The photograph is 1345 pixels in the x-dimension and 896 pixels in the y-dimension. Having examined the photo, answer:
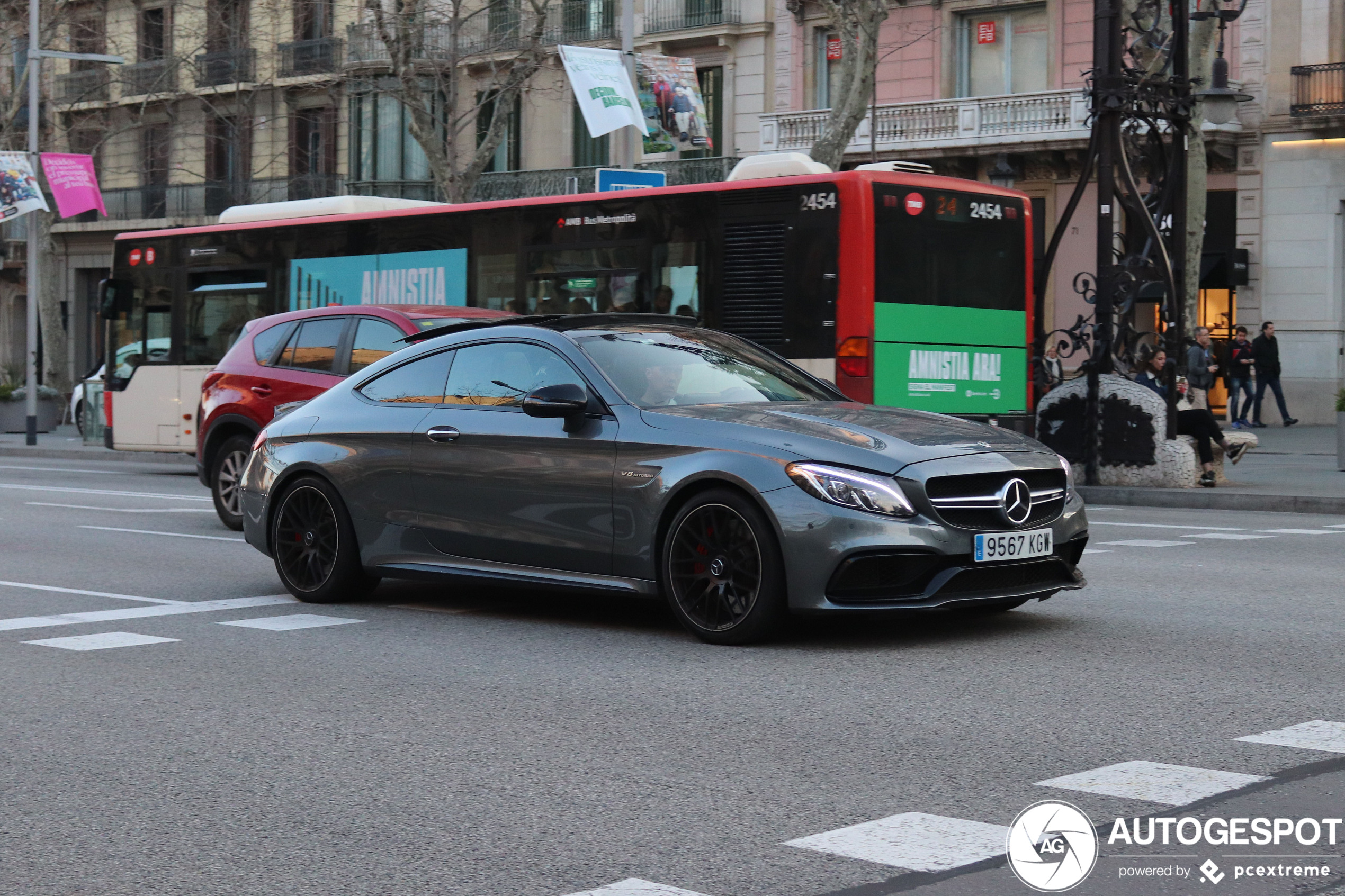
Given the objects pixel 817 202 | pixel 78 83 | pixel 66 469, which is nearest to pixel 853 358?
pixel 817 202

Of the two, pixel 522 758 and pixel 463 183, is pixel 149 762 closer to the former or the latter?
pixel 522 758

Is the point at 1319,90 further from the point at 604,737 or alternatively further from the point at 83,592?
the point at 604,737

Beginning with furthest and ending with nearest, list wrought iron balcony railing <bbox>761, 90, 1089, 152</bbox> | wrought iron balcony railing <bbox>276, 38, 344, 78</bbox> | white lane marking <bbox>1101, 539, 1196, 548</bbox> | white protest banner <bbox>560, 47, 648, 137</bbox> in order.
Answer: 1. wrought iron balcony railing <bbox>276, 38, 344, 78</bbox>
2. wrought iron balcony railing <bbox>761, 90, 1089, 152</bbox>
3. white protest banner <bbox>560, 47, 648, 137</bbox>
4. white lane marking <bbox>1101, 539, 1196, 548</bbox>

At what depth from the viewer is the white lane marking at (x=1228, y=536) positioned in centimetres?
1345

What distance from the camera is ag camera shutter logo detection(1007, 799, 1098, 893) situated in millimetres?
4207

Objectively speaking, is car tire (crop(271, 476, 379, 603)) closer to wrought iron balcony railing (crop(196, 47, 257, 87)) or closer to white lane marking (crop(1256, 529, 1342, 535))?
white lane marking (crop(1256, 529, 1342, 535))

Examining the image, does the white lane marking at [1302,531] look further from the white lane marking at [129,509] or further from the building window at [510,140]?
the building window at [510,140]

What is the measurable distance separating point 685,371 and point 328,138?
41361 millimetres

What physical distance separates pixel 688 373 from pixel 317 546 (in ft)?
7.76

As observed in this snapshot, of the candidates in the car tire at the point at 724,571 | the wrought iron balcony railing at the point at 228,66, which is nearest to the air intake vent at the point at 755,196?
the car tire at the point at 724,571

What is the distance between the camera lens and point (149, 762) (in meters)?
5.63

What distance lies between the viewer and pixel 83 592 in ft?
33.2

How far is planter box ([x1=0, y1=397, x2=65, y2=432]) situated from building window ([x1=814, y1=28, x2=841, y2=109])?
17.2m

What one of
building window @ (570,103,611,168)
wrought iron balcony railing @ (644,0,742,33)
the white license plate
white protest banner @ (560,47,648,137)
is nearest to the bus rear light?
white protest banner @ (560,47,648,137)
